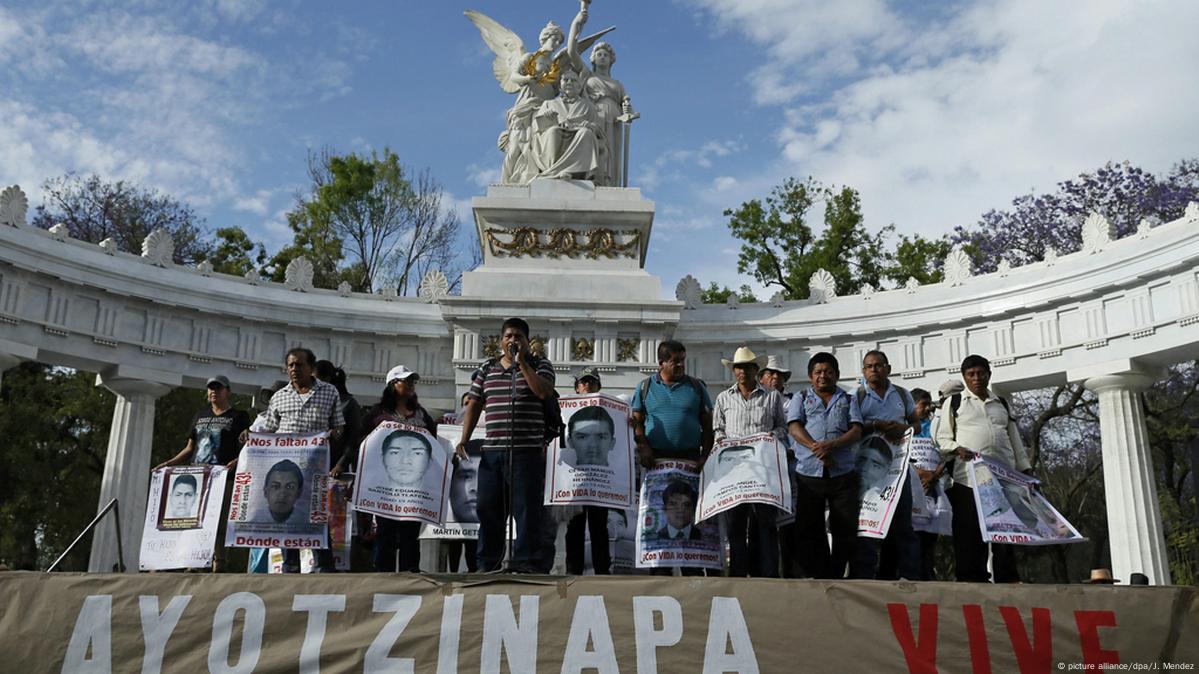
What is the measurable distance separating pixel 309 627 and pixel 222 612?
0.62 m

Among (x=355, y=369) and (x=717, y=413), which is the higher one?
(x=355, y=369)

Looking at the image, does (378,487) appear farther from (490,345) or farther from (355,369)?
(355,369)

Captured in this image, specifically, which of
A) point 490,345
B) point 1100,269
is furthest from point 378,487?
point 1100,269

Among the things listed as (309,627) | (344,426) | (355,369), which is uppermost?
(355,369)

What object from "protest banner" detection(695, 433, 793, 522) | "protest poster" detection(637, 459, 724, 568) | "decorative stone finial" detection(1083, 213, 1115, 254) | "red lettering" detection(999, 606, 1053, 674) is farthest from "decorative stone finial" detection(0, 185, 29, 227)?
"decorative stone finial" detection(1083, 213, 1115, 254)

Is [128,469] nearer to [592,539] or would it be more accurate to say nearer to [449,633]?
[592,539]

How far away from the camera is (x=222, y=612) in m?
7.55

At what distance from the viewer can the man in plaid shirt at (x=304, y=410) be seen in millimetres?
10242

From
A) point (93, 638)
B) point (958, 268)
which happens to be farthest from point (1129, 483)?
point (93, 638)

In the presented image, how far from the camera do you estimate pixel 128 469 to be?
22.0 metres

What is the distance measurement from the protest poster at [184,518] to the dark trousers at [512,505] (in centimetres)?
300

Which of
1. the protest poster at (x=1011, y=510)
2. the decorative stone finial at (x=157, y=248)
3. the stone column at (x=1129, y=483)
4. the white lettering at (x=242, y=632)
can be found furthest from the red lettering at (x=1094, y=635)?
the decorative stone finial at (x=157, y=248)

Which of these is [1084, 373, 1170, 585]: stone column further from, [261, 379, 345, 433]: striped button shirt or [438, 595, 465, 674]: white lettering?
[438, 595, 465, 674]: white lettering

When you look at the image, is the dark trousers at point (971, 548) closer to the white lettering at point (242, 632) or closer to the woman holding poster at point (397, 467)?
the woman holding poster at point (397, 467)
